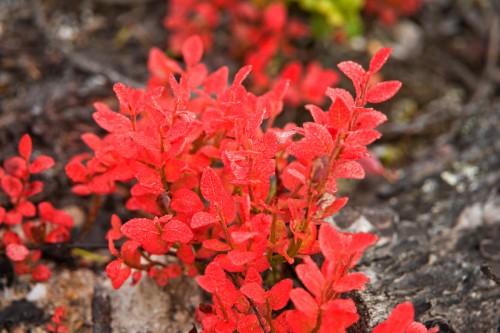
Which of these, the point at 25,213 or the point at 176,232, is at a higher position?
the point at 176,232

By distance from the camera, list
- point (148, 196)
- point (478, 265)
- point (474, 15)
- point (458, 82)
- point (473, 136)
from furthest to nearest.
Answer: point (474, 15), point (458, 82), point (473, 136), point (478, 265), point (148, 196)

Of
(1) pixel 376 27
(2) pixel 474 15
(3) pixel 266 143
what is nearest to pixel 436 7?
(2) pixel 474 15

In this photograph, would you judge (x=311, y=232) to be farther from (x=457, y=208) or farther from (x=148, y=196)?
(x=457, y=208)

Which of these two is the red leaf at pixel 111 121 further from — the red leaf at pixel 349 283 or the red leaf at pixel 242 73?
the red leaf at pixel 349 283

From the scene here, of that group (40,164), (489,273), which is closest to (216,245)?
(40,164)

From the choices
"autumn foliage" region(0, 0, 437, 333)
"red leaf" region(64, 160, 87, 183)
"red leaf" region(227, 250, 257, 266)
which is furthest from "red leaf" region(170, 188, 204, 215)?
"red leaf" region(64, 160, 87, 183)

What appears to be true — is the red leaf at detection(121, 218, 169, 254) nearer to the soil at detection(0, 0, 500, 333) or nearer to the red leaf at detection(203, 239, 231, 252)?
the red leaf at detection(203, 239, 231, 252)

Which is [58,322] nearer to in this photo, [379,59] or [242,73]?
[242,73]
